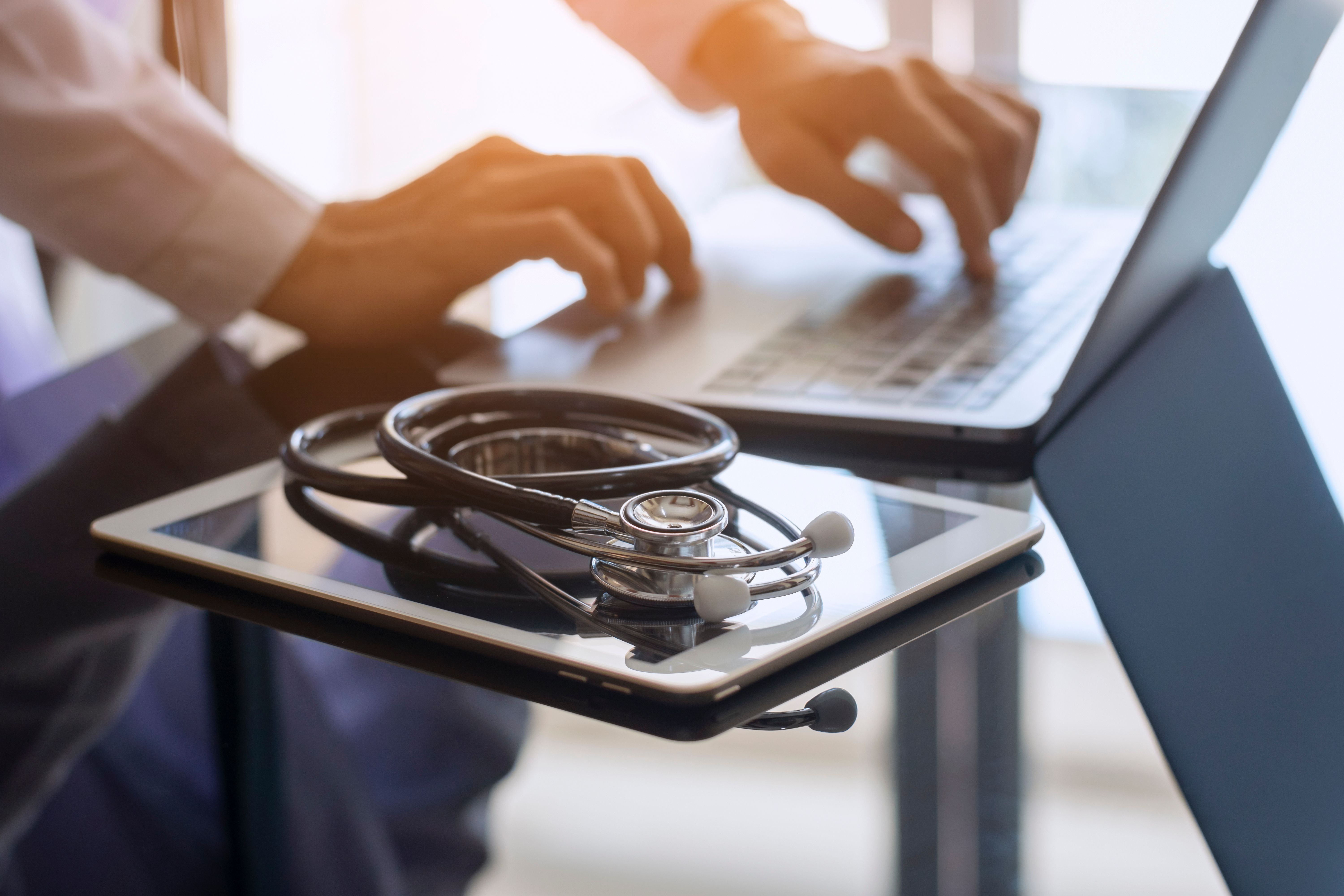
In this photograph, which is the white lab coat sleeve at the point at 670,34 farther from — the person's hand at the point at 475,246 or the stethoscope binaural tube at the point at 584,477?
the stethoscope binaural tube at the point at 584,477

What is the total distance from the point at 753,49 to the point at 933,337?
16.5 inches

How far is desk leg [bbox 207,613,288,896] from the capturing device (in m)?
0.22

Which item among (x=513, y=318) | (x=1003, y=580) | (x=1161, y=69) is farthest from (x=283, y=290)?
(x=1161, y=69)

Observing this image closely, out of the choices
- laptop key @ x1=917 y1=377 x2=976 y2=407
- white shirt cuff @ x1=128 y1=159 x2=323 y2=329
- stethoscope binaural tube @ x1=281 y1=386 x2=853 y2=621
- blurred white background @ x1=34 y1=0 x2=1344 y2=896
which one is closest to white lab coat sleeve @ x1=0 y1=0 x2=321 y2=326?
white shirt cuff @ x1=128 y1=159 x2=323 y2=329

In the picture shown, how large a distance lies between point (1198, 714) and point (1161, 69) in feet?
4.10

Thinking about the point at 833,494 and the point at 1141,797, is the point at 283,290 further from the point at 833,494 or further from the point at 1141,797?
the point at 1141,797

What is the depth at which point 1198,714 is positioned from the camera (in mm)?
269

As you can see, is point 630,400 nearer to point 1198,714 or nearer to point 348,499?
point 348,499

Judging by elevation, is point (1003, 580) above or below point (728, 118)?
above

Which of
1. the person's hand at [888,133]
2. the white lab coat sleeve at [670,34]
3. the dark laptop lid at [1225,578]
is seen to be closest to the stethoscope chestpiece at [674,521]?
the dark laptop lid at [1225,578]

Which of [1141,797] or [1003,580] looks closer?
[1141,797]

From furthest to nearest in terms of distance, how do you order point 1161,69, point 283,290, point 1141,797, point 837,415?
point 1161,69
point 283,290
point 837,415
point 1141,797

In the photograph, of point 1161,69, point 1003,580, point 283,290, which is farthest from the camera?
point 1161,69

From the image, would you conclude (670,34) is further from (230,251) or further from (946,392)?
(946,392)
